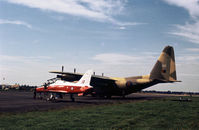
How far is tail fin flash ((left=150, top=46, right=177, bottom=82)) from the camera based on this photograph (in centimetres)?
3928

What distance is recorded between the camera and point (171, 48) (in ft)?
131

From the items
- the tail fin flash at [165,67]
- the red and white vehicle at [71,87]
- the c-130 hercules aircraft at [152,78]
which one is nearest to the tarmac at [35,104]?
the red and white vehicle at [71,87]

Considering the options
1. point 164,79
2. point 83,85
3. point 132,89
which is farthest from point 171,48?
point 83,85

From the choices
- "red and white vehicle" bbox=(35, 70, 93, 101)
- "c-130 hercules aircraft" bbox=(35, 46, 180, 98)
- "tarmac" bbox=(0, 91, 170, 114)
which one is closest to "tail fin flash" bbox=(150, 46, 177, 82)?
"c-130 hercules aircraft" bbox=(35, 46, 180, 98)

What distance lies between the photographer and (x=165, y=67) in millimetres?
39531

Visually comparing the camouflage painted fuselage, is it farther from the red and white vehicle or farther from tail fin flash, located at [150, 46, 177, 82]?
the red and white vehicle

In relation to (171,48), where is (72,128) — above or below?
below

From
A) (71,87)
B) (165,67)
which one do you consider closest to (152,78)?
(165,67)

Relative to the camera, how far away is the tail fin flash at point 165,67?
39281 millimetres

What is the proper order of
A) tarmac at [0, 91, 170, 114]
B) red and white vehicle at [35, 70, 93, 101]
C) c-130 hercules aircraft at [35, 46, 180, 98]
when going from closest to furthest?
tarmac at [0, 91, 170, 114] → red and white vehicle at [35, 70, 93, 101] → c-130 hercules aircraft at [35, 46, 180, 98]

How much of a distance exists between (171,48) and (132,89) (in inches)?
448

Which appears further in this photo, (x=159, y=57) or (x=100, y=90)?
(x=100, y=90)

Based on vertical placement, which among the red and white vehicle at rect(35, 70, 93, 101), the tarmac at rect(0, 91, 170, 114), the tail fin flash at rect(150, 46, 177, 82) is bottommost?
the tarmac at rect(0, 91, 170, 114)

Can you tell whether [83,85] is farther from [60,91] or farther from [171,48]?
[171,48]
